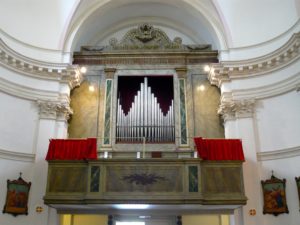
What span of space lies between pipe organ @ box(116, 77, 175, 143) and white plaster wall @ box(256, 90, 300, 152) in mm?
3186

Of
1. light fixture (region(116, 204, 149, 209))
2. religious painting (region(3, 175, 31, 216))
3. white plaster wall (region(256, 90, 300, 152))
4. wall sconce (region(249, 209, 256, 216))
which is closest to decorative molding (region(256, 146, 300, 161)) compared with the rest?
white plaster wall (region(256, 90, 300, 152))

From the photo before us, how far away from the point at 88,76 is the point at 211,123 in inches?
203

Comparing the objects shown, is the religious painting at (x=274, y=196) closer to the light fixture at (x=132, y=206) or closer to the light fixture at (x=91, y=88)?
the light fixture at (x=132, y=206)

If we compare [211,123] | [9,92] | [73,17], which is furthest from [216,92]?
[9,92]

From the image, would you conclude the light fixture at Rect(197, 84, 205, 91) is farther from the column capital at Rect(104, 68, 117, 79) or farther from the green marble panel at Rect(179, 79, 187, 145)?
the column capital at Rect(104, 68, 117, 79)

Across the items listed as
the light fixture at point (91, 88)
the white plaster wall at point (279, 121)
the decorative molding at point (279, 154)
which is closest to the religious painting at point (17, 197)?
the light fixture at point (91, 88)

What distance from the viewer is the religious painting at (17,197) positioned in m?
12.0

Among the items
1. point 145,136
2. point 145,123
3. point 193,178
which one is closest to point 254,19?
point 145,123

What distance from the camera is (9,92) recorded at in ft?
42.7

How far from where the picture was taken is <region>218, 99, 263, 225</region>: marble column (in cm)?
1219

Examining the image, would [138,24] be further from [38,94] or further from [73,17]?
→ [38,94]

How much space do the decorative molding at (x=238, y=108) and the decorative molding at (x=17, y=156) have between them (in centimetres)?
700

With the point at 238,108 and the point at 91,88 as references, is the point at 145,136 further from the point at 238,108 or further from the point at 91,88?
the point at 238,108

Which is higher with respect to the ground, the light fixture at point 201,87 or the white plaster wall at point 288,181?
the light fixture at point 201,87
